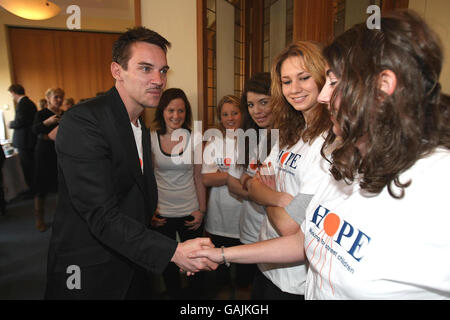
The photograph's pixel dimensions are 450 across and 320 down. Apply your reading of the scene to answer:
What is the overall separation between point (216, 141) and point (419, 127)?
1.77 meters

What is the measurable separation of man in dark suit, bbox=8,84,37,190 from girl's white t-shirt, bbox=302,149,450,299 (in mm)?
5350

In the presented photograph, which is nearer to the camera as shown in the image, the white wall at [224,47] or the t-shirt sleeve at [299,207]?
the t-shirt sleeve at [299,207]

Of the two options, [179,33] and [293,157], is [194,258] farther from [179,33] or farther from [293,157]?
[179,33]

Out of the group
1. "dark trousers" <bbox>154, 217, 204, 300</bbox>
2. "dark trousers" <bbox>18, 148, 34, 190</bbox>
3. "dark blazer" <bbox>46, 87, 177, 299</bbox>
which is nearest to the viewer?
"dark blazer" <bbox>46, 87, 177, 299</bbox>

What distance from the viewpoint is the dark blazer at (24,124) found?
177 inches

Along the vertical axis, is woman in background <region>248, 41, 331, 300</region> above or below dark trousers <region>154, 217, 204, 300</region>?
above

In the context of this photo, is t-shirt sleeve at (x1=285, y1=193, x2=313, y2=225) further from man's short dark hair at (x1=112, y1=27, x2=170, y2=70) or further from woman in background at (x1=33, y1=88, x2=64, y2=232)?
woman in background at (x1=33, y1=88, x2=64, y2=232)

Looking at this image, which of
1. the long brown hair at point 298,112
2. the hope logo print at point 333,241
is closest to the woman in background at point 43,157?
the long brown hair at point 298,112

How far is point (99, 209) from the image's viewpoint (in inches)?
46.1

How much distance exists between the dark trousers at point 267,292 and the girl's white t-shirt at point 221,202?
75 cm

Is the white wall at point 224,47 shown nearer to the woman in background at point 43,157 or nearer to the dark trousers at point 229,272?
the dark trousers at point 229,272

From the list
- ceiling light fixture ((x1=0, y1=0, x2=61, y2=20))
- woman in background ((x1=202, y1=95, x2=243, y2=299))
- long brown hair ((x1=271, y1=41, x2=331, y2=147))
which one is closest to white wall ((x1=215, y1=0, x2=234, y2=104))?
woman in background ((x1=202, y1=95, x2=243, y2=299))

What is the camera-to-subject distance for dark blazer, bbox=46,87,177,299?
1.15 meters
